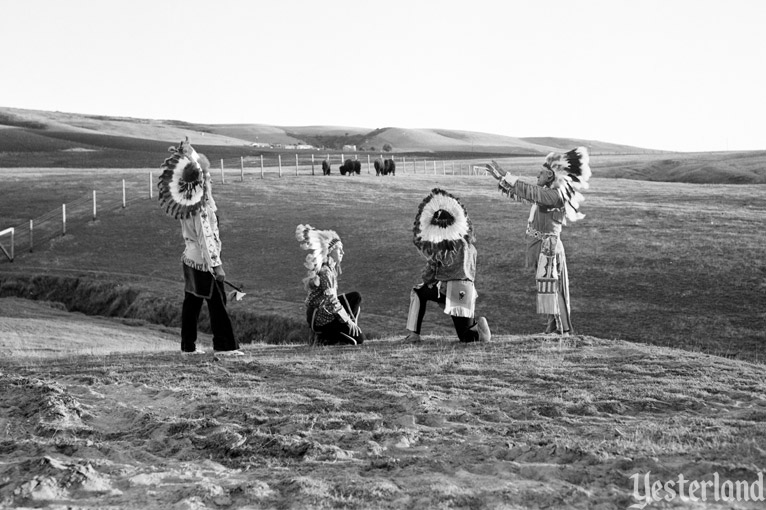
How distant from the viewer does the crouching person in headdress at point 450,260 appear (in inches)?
471

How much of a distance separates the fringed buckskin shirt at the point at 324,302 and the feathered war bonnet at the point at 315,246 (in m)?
0.06

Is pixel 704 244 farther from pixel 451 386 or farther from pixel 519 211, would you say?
pixel 451 386

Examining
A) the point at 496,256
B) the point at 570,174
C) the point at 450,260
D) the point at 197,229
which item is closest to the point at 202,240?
the point at 197,229

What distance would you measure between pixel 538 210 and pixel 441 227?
5.04ft

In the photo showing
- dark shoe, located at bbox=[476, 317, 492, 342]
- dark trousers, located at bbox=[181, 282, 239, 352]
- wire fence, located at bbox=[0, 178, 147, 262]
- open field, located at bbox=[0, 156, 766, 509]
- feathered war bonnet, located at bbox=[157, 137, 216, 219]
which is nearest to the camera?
open field, located at bbox=[0, 156, 766, 509]

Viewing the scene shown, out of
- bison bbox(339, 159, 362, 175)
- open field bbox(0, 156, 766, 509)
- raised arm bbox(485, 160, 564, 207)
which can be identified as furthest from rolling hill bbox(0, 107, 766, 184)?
raised arm bbox(485, 160, 564, 207)

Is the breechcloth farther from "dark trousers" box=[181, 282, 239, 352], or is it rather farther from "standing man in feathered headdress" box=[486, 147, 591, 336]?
"dark trousers" box=[181, 282, 239, 352]

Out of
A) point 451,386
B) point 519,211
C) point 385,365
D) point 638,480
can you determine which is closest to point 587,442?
point 638,480

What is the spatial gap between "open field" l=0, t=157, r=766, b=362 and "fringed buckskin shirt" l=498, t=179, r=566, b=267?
318cm

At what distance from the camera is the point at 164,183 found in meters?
11.2

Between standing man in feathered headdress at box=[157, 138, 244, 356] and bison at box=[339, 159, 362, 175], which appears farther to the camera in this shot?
bison at box=[339, 159, 362, 175]

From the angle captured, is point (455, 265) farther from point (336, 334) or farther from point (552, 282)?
point (336, 334)

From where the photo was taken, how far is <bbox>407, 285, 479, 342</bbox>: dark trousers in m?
12.1

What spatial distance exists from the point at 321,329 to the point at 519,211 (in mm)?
16815
